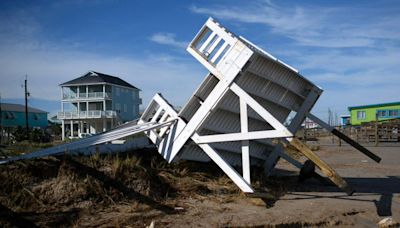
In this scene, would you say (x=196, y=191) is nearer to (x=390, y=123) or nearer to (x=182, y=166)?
(x=182, y=166)

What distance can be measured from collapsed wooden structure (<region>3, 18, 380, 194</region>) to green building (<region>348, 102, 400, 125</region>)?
48.4 meters

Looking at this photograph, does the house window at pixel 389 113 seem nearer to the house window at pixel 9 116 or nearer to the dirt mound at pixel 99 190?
the dirt mound at pixel 99 190

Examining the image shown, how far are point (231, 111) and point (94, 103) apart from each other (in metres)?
54.3

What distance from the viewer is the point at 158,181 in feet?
28.2

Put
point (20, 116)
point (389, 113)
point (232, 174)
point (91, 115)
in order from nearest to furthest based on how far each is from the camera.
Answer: point (232, 174)
point (389, 113)
point (91, 115)
point (20, 116)

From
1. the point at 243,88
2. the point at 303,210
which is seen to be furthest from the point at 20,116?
the point at 303,210

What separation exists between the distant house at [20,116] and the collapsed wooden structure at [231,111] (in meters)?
59.4

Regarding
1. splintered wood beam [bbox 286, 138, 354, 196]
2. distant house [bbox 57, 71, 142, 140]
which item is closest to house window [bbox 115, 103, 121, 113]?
distant house [bbox 57, 71, 142, 140]

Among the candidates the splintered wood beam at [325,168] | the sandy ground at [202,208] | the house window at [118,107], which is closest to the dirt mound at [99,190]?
the sandy ground at [202,208]

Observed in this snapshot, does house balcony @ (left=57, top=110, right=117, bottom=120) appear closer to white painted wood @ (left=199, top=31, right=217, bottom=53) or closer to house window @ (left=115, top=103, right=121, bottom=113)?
house window @ (left=115, top=103, right=121, bottom=113)

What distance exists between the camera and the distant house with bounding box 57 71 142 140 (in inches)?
2301

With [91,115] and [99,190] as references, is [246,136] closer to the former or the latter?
[99,190]

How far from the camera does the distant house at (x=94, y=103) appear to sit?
58.4 metres

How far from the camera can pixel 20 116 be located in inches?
2746
